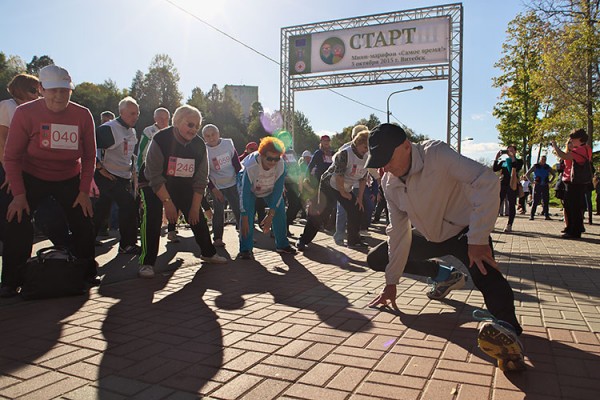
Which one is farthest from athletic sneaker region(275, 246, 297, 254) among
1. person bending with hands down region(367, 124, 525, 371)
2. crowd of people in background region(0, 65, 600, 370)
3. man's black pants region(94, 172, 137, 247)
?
person bending with hands down region(367, 124, 525, 371)

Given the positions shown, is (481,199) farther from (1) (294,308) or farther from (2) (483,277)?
(1) (294,308)

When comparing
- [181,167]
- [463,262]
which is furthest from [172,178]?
[463,262]

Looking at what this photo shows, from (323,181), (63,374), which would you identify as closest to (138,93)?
(323,181)

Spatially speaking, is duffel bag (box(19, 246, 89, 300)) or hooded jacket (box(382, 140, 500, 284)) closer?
hooded jacket (box(382, 140, 500, 284))

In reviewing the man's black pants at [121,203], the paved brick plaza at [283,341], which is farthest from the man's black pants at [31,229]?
the man's black pants at [121,203]

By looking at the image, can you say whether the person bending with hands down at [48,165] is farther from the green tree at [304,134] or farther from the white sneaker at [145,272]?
the green tree at [304,134]

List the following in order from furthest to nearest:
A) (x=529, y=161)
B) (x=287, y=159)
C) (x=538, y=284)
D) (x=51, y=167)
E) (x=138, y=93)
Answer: (x=138, y=93)
(x=529, y=161)
(x=287, y=159)
(x=538, y=284)
(x=51, y=167)

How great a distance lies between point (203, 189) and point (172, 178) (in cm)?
36

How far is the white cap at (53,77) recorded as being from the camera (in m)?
3.76

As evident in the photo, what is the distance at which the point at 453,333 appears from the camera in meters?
3.03

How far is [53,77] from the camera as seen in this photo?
378cm

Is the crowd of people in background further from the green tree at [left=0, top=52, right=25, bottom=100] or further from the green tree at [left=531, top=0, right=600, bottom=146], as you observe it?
the green tree at [left=0, top=52, right=25, bottom=100]

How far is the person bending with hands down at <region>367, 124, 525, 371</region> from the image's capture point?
8.32 ft

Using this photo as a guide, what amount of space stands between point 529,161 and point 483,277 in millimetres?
34376
